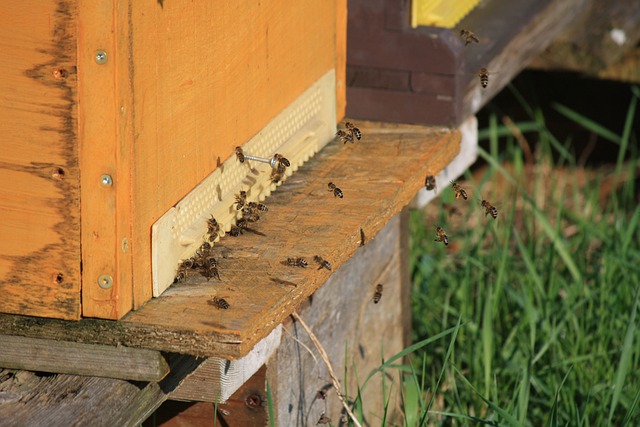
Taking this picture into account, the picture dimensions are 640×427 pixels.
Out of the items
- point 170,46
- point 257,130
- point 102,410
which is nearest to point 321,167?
point 257,130

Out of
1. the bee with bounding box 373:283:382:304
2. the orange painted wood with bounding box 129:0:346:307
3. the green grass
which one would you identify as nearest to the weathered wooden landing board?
the orange painted wood with bounding box 129:0:346:307

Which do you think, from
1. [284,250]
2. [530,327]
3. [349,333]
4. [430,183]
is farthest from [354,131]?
[530,327]

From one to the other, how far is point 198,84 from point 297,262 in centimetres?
46

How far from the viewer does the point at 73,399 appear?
7.38 feet

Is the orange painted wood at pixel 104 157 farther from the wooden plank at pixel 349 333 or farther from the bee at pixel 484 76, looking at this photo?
the bee at pixel 484 76

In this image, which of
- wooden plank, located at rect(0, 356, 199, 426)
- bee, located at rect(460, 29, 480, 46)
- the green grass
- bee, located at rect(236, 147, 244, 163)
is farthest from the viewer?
bee, located at rect(460, 29, 480, 46)

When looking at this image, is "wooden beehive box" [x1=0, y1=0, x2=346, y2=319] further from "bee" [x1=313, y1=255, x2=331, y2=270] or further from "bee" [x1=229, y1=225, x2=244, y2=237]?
"bee" [x1=313, y1=255, x2=331, y2=270]

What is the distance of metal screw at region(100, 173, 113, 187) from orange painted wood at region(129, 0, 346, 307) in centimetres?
6

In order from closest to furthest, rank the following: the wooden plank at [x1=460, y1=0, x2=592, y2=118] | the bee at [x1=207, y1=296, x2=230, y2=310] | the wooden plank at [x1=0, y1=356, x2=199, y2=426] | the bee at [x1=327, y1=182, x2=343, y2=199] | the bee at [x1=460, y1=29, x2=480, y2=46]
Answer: the wooden plank at [x1=0, y1=356, x2=199, y2=426] < the bee at [x1=207, y1=296, x2=230, y2=310] < the bee at [x1=327, y1=182, x2=343, y2=199] < the bee at [x1=460, y1=29, x2=480, y2=46] < the wooden plank at [x1=460, y1=0, x2=592, y2=118]

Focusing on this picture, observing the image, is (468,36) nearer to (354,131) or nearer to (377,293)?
(354,131)

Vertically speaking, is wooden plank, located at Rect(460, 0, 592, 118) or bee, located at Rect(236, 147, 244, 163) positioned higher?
wooden plank, located at Rect(460, 0, 592, 118)

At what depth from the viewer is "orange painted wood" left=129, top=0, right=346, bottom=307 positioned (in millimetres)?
2203

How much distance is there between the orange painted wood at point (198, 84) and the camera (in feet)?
7.23

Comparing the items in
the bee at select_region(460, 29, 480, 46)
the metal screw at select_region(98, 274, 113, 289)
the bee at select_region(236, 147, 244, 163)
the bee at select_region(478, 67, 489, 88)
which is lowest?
the metal screw at select_region(98, 274, 113, 289)
